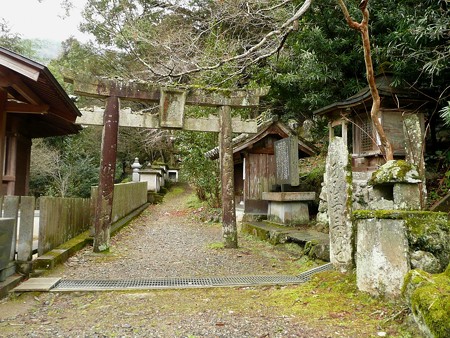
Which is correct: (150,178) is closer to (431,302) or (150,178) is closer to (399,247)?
(399,247)

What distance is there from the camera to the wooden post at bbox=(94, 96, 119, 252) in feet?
24.9

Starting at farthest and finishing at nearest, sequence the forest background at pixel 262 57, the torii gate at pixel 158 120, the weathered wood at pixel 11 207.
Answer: the forest background at pixel 262 57 → the torii gate at pixel 158 120 → the weathered wood at pixel 11 207

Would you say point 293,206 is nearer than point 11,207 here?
No

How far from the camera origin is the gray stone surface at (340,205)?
5133 millimetres

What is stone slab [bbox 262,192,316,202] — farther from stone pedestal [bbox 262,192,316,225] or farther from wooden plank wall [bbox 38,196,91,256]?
wooden plank wall [bbox 38,196,91,256]

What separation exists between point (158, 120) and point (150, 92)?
29.3 inches

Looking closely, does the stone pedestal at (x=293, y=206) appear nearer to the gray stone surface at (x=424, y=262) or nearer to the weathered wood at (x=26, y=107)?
the gray stone surface at (x=424, y=262)

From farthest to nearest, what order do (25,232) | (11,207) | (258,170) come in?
(258,170) → (25,232) → (11,207)

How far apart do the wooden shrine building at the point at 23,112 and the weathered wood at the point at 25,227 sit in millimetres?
2340

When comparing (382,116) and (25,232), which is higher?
(382,116)

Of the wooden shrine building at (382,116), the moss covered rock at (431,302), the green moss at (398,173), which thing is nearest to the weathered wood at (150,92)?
the wooden shrine building at (382,116)

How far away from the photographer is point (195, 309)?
4.20m

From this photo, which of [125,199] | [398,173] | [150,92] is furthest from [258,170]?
[398,173]

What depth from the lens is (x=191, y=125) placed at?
29.2 feet
